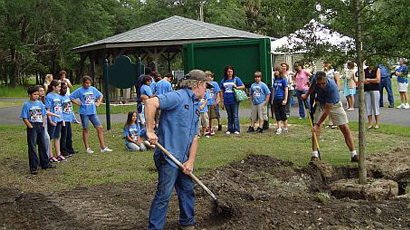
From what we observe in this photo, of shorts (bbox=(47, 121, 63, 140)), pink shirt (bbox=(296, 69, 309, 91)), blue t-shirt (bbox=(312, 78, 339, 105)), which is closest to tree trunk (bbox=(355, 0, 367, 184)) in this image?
blue t-shirt (bbox=(312, 78, 339, 105))

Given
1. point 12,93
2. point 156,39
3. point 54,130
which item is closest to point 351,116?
point 54,130

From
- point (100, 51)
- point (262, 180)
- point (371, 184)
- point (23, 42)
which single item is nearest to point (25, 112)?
point (262, 180)

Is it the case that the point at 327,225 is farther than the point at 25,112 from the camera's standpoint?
No

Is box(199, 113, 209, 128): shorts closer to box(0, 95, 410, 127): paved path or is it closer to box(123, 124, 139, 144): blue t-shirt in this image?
box(123, 124, 139, 144): blue t-shirt

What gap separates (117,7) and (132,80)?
43.9 meters

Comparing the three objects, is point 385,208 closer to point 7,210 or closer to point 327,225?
point 327,225

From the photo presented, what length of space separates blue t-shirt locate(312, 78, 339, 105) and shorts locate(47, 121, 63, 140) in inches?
200

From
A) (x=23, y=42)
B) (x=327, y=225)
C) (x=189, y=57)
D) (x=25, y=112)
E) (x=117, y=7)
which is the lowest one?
(x=327, y=225)

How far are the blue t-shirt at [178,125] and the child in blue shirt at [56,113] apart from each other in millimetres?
5299

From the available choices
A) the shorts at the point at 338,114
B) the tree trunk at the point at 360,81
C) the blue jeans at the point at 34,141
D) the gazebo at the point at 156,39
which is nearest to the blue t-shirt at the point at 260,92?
the shorts at the point at 338,114

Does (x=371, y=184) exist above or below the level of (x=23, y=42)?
below

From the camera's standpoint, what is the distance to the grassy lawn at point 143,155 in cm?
870

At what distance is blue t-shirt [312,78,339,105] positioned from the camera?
9219mm

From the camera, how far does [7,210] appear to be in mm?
7016
